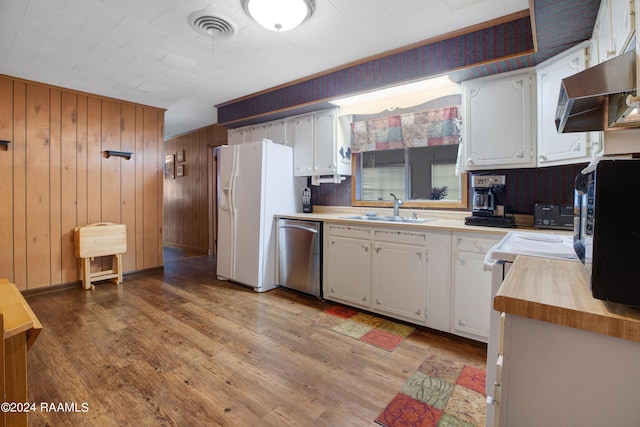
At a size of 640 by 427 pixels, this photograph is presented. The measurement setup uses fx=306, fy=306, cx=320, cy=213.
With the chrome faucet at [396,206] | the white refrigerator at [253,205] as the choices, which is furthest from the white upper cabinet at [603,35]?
the white refrigerator at [253,205]

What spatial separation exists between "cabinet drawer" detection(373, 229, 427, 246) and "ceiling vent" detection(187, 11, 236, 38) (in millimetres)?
2146

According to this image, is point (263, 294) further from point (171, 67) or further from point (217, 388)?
point (171, 67)

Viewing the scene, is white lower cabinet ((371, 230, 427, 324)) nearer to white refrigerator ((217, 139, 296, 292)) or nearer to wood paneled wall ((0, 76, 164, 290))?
white refrigerator ((217, 139, 296, 292))

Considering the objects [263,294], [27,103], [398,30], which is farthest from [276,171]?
[27,103]

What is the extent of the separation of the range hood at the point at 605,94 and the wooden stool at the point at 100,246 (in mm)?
4592

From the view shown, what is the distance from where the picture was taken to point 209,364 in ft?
6.91

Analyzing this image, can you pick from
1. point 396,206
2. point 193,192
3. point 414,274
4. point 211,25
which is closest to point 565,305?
point 414,274

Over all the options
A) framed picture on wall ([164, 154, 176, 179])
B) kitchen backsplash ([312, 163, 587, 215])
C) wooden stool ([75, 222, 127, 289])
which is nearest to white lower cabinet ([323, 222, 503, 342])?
kitchen backsplash ([312, 163, 587, 215])

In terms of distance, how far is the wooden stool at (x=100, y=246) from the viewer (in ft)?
12.2

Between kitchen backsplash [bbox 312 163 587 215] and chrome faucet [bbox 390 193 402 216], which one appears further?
chrome faucet [bbox 390 193 402 216]

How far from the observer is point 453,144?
119 inches

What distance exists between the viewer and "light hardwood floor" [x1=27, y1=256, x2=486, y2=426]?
5.42 ft

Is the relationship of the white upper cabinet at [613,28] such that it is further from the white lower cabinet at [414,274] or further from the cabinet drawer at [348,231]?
the cabinet drawer at [348,231]

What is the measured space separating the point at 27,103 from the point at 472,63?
187 inches
